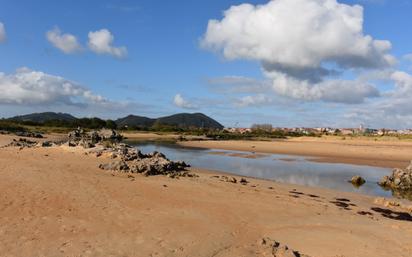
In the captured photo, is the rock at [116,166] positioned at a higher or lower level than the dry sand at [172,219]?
higher

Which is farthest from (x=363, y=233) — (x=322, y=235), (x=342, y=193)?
(x=342, y=193)

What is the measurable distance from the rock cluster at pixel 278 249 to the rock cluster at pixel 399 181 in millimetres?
16960

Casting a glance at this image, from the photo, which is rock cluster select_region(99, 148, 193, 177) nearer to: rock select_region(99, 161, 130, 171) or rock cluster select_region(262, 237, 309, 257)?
rock select_region(99, 161, 130, 171)

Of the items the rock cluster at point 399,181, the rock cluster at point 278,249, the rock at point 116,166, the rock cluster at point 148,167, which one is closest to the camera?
the rock cluster at point 278,249

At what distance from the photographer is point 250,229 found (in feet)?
36.6

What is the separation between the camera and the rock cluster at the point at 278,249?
8.91 m

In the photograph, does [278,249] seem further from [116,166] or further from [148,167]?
[116,166]

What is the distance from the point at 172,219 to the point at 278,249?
3.53 metres

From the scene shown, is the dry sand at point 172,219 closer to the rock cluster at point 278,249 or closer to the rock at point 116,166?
the rock cluster at point 278,249

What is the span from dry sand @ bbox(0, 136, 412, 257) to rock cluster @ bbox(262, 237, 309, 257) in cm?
24

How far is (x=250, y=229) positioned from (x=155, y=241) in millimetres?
3114

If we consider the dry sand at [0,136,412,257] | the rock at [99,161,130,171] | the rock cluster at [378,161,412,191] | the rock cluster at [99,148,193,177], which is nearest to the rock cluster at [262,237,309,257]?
the dry sand at [0,136,412,257]

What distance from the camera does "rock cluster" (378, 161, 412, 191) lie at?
23856 mm

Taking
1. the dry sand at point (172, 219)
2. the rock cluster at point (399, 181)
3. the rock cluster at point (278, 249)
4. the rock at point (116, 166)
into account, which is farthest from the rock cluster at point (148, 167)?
the rock cluster at point (399, 181)
